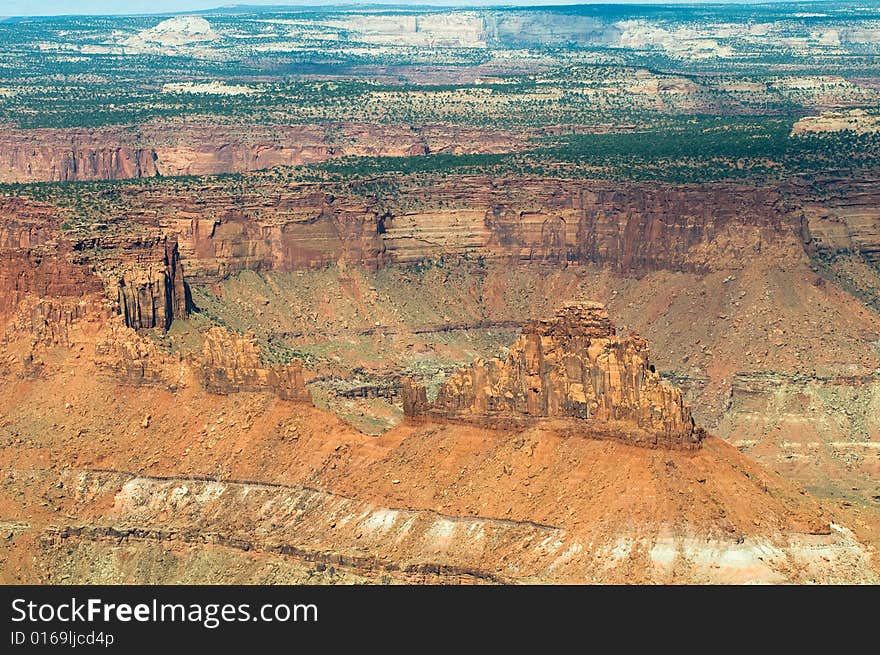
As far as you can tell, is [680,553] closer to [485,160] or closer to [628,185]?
[628,185]

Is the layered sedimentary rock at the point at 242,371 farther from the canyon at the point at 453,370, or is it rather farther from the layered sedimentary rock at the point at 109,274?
the layered sedimentary rock at the point at 109,274

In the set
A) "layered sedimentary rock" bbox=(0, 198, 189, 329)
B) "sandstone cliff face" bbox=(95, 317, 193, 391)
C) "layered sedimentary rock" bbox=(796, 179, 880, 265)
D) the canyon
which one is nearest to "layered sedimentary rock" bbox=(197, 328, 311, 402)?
the canyon

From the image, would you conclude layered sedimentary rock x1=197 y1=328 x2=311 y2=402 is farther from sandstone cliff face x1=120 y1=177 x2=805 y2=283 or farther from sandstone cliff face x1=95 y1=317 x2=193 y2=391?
sandstone cliff face x1=120 y1=177 x2=805 y2=283

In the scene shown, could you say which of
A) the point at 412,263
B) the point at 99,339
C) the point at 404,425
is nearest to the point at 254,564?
the point at 404,425

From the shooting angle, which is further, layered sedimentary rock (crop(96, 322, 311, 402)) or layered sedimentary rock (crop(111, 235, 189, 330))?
layered sedimentary rock (crop(111, 235, 189, 330))

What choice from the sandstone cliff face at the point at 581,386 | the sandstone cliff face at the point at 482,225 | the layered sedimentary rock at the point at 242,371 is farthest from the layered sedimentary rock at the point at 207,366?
the sandstone cliff face at the point at 482,225

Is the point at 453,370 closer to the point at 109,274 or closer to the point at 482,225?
the point at 482,225
